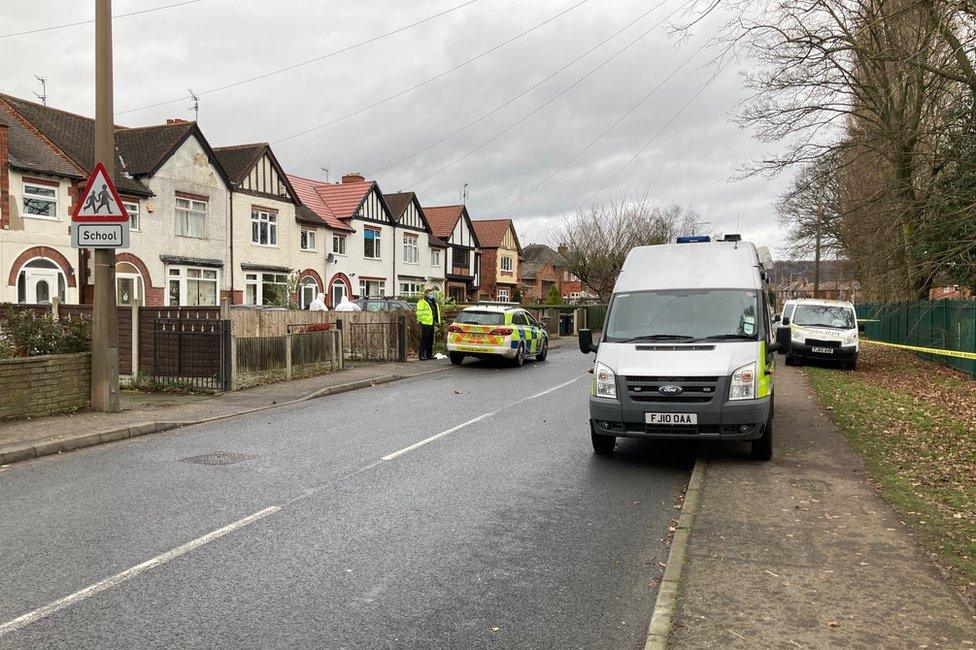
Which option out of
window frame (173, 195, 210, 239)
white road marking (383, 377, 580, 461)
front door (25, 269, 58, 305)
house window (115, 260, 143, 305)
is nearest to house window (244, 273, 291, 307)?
window frame (173, 195, 210, 239)

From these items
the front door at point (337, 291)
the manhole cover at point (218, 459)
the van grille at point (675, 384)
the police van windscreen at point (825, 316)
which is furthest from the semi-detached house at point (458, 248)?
the van grille at point (675, 384)

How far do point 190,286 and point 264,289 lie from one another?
469cm

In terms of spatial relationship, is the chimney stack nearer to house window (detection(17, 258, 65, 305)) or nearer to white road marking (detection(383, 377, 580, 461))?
house window (detection(17, 258, 65, 305))

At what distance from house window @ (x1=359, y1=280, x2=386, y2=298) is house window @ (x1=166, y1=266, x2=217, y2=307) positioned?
38.3 ft

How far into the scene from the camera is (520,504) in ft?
21.4

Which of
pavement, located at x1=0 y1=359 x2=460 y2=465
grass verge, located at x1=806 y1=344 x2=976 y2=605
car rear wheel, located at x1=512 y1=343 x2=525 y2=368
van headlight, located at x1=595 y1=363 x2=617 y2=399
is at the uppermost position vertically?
van headlight, located at x1=595 y1=363 x2=617 y2=399

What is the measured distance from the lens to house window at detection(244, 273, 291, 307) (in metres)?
34.2

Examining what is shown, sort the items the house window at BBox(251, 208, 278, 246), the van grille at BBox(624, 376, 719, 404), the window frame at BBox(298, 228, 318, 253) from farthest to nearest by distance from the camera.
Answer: the window frame at BBox(298, 228, 318, 253) < the house window at BBox(251, 208, 278, 246) < the van grille at BBox(624, 376, 719, 404)

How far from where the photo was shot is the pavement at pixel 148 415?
8.82 m

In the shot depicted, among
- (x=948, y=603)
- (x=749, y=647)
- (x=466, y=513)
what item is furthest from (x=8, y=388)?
(x=948, y=603)

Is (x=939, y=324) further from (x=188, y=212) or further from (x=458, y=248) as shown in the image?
(x=458, y=248)

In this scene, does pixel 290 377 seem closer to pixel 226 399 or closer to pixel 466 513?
pixel 226 399

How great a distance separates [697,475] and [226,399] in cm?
892

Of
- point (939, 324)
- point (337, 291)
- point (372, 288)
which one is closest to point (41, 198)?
point (337, 291)
